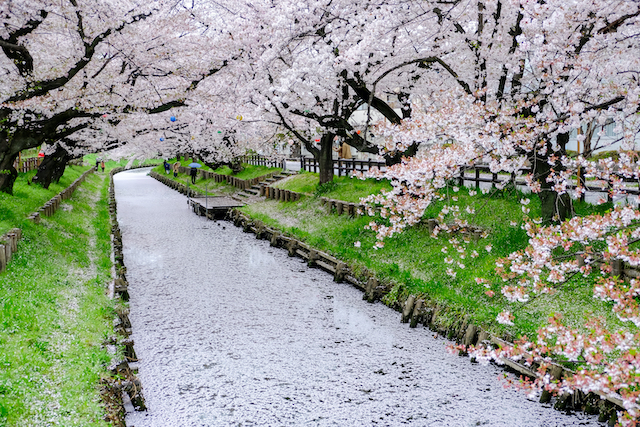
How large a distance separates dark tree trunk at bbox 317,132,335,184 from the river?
26.2 ft

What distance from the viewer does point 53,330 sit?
28.0ft

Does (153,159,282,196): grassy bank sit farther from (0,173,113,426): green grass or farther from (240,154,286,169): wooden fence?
(0,173,113,426): green grass

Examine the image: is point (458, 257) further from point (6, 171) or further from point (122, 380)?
point (6, 171)

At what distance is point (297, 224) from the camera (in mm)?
21297

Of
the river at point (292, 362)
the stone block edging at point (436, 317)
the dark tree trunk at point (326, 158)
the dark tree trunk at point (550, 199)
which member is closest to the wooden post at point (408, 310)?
the stone block edging at point (436, 317)

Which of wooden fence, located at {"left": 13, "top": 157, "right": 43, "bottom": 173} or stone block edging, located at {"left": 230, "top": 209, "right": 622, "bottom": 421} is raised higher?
wooden fence, located at {"left": 13, "top": 157, "right": 43, "bottom": 173}

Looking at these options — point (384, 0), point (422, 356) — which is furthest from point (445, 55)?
point (422, 356)

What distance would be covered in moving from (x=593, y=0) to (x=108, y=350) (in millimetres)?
10154

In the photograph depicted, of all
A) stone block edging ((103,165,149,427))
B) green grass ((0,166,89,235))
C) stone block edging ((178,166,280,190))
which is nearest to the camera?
stone block edging ((103,165,149,427))

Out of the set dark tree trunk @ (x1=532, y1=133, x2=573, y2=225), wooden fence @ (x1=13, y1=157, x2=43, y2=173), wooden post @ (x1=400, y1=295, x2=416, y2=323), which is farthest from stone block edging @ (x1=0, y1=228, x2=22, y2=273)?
wooden fence @ (x1=13, y1=157, x2=43, y2=173)

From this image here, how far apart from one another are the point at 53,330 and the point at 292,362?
430cm

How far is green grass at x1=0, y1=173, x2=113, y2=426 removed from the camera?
627 centimetres

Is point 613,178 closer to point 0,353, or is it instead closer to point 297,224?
point 0,353

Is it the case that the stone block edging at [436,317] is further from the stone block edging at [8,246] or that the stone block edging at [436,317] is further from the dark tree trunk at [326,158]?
the stone block edging at [8,246]
